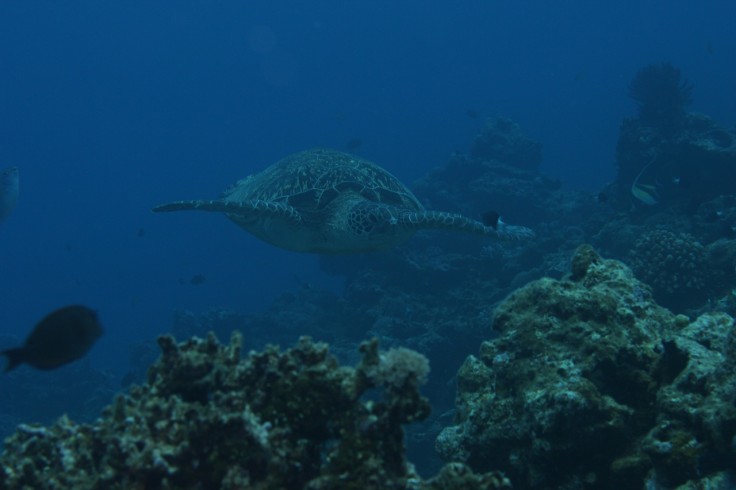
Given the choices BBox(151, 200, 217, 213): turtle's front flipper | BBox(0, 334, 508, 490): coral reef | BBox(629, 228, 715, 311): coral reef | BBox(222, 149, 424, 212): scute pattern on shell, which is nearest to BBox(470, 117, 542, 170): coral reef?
BBox(222, 149, 424, 212): scute pattern on shell

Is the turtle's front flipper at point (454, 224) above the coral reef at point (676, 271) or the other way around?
above

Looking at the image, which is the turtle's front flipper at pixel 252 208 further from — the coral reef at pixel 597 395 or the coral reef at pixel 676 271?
the coral reef at pixel 676 271

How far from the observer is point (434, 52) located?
489ft

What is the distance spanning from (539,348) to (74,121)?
16984cm

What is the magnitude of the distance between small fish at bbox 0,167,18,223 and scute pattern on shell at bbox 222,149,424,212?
466 cm

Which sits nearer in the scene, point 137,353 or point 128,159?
point 137,353

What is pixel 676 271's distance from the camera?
1002 centimetres

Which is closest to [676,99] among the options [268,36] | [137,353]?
[137,353]

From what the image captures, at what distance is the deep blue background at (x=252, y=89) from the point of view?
102m

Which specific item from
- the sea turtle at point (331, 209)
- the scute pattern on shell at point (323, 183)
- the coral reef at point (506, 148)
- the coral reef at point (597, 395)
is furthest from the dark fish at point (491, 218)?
the coral reef at point (506, 148)

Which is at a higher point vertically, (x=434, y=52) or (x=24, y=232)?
(x=434, y=52)

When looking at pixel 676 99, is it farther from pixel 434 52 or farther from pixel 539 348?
pixel 434 52

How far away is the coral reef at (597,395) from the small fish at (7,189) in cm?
944

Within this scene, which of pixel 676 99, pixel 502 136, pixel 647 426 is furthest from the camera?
pixel 502 136
